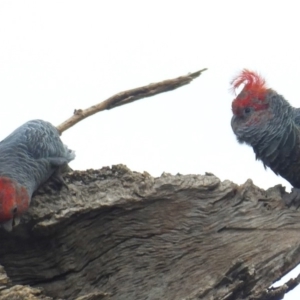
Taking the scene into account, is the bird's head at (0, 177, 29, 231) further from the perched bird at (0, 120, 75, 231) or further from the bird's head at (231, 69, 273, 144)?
the bird's head at (231, 69, 273, 144)

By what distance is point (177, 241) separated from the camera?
5.81 metres

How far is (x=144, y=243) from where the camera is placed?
5773 millimetres

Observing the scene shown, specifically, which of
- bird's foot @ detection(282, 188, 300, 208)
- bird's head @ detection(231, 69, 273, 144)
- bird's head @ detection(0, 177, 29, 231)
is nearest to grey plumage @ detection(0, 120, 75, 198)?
bird's head @ detection(0, 177, 29, 231)

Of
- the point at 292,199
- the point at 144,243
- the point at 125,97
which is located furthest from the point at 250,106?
the point at 144,243

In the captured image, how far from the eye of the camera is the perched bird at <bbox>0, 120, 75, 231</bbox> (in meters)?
5.78

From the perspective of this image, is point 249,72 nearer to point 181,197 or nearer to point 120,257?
point 181,197

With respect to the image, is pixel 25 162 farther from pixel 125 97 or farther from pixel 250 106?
pixel 250 106

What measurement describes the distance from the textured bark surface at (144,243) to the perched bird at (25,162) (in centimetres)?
17

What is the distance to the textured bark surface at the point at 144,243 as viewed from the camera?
221 inches

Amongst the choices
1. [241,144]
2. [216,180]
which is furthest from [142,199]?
[241,144]

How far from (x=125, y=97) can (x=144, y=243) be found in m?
2.45

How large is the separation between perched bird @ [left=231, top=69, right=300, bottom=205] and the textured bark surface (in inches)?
49.7

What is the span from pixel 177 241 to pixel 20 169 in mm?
1801

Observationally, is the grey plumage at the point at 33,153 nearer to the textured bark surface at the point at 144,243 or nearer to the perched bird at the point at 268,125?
the textured bark surface at the point at 144,243
